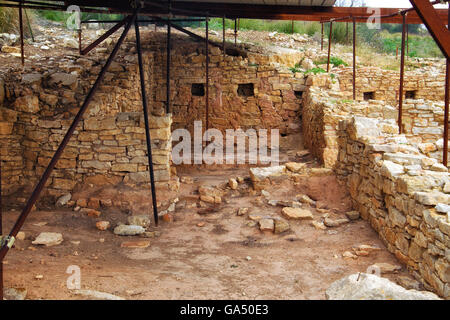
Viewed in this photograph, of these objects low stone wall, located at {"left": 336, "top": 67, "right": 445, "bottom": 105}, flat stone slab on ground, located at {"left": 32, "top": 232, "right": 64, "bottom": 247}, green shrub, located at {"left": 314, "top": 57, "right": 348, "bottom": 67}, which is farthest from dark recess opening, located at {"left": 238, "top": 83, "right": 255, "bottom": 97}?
flat stone slab on ground, located at {"left": 32, "top": 232, "right": 64, "bottom": 247}

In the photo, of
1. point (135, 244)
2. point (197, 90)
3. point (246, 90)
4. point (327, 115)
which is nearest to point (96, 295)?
point (135, 244)

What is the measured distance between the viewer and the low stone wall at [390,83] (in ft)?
40.3

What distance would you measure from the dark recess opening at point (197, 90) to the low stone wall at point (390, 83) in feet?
13.5

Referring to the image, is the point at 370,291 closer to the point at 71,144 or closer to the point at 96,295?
the point at 96,295

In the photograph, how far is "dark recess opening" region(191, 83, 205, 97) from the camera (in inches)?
471


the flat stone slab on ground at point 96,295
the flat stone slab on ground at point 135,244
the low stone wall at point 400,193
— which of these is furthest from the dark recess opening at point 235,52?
the flat stone slab on ground at point 96,295

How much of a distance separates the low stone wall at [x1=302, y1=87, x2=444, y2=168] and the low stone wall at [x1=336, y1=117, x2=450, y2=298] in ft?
3.82

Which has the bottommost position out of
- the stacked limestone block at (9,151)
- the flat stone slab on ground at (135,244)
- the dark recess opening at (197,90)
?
the flat stone slab on ground at (135,244)

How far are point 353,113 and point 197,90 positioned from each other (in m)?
4.63

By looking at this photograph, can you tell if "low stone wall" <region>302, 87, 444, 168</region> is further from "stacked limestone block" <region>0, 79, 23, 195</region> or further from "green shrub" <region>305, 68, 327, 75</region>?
"stacked limestone block" <region>0, 79, 23, 195</region>

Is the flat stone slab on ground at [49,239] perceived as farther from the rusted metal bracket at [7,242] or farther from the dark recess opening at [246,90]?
the dark recess opening at [246,90]

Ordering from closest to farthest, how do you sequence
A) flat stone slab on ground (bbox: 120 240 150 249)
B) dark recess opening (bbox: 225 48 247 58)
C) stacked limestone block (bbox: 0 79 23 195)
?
flat stone slab on ground (bbox: 120 240 150 249)
stacked limestone block (bbox: 0 79 23 195)
dark recess opening (bbox: 225 48 247 58)
